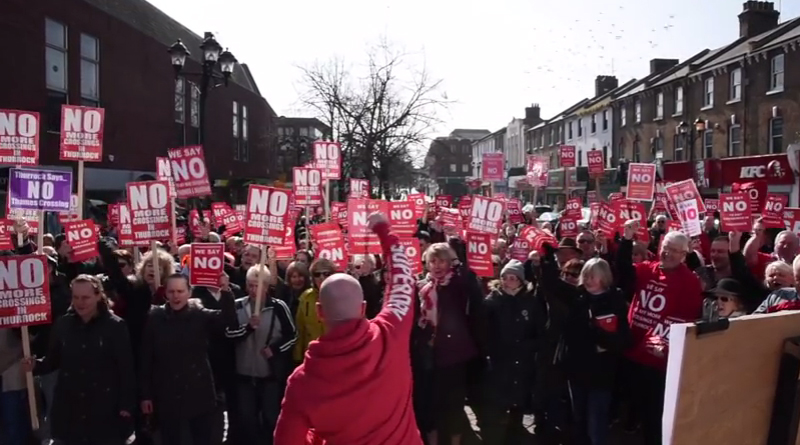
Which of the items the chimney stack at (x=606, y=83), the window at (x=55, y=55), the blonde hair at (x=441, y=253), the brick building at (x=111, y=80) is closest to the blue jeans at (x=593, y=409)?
the blonde hair at (x=441, y=253)

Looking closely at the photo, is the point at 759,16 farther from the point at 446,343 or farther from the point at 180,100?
the point at 446,343

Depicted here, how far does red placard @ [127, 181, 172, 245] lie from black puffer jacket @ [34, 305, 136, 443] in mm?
2489

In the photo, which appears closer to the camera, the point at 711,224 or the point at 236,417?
the point at 236,417

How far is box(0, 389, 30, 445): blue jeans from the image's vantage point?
5582 millimetres

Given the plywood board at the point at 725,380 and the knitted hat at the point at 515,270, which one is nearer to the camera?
the plywood board at the point at 725,380

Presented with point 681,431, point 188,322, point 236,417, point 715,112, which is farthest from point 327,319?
point 715,112

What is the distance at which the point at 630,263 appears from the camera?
21.1 ft

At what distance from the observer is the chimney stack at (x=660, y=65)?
45906 mm

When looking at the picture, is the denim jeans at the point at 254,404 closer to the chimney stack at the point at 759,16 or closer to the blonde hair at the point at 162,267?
the blonde hair at the point at 162,267

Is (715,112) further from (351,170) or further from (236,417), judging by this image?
(236,417)

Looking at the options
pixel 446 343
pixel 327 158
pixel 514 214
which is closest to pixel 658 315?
pixel 446 343

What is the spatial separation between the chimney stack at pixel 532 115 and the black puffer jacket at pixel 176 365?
65424mm

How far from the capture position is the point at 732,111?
105 ft

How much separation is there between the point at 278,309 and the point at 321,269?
20.6 inches
